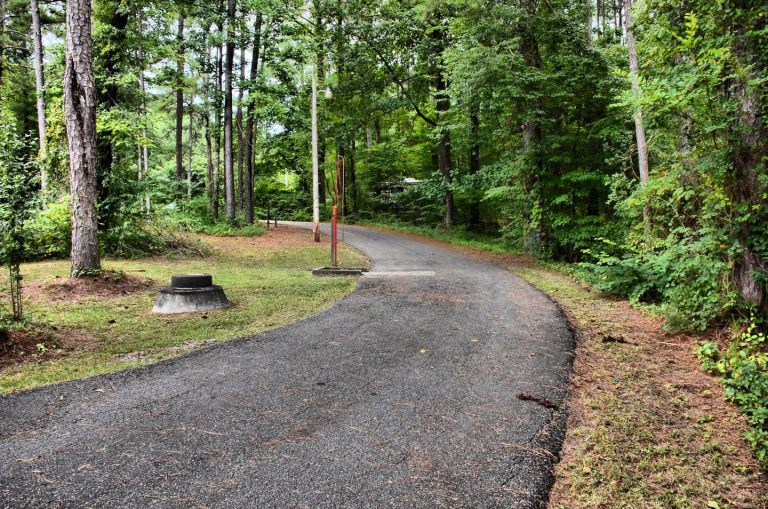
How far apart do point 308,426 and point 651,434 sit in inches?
90.8

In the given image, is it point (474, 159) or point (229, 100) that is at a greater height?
point (229, 100)

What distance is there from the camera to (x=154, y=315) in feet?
20.2

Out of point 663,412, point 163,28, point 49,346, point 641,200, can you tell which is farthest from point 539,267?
point 163,28

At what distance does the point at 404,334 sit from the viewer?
16.9 ft

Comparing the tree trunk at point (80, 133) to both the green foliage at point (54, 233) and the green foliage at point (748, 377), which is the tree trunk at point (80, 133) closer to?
the green foliage at point (54, 233)

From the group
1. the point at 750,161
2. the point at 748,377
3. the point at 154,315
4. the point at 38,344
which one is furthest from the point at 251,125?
the point at 748,377

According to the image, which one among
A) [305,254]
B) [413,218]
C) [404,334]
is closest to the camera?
[404,334]

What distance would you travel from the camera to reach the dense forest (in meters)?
4.69

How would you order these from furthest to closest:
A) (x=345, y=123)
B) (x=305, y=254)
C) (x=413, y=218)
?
1. (x=413, y=218)
2. (x=345, y=123)
3. (x=305, y=254)

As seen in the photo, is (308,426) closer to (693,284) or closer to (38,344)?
(38,344)

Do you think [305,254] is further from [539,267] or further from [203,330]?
[203,330]

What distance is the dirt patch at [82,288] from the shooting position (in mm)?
6820

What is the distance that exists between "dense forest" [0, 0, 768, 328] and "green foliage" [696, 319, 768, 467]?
58 centimetres

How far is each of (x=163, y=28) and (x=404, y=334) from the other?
46.7 ft
